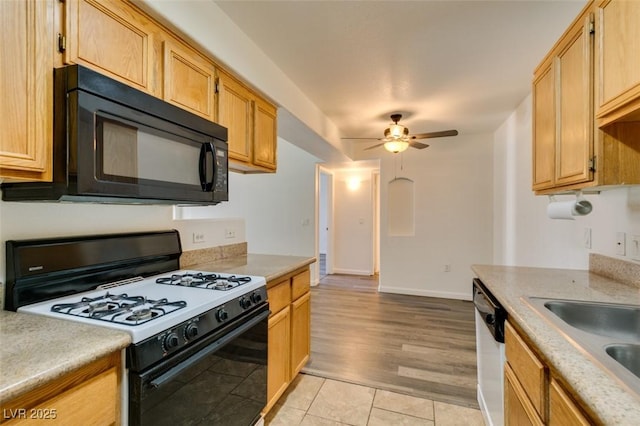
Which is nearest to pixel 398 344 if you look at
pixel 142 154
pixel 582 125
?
pixel 582 125

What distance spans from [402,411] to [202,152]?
2.03m

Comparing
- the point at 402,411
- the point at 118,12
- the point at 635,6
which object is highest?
the point at 118,12

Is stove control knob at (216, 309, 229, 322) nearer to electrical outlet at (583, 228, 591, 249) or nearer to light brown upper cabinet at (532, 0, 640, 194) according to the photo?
light brown upper cabinet at (532, 0, 640, 194)

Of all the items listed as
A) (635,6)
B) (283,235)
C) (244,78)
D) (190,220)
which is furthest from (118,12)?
(283,235)

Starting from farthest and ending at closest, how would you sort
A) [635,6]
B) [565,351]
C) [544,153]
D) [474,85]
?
[474,85]
[544,153]
[635,6]
[565,351]

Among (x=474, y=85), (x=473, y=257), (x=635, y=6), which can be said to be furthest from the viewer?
(x=473, y=257)

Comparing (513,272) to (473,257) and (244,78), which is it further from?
(473,257)

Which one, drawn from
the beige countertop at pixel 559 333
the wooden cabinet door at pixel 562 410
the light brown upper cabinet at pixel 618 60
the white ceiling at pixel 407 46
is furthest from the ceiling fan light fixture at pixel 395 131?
the wooden cabinet door at pixel 562 410

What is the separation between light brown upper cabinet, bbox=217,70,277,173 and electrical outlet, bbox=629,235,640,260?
2.25 meters

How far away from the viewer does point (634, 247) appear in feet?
5.03

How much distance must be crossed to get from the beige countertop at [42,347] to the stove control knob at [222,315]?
407 mm

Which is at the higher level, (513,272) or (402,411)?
(513,272)

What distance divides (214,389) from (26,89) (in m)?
1.30

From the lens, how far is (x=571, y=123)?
57.7 inches
